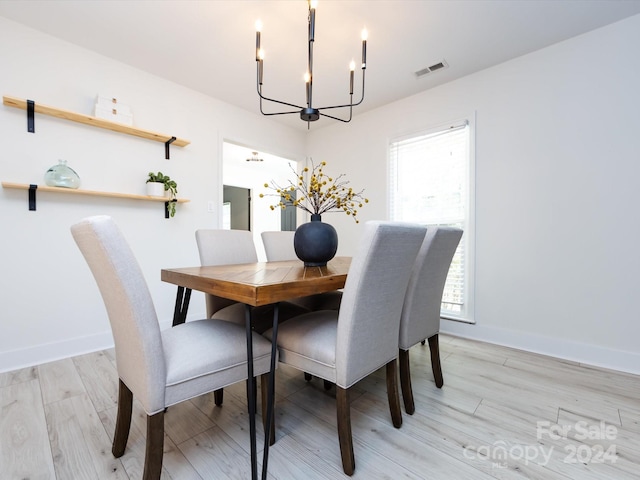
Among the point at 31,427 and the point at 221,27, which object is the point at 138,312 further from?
the point at 221,27

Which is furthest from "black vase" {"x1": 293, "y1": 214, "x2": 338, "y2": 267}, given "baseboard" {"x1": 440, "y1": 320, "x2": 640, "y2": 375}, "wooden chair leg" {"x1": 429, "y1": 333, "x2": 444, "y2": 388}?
"baseboard" {"x1": 440, "y1": 320, "x2": 640, "y2": 375}

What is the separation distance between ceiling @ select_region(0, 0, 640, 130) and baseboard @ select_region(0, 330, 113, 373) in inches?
92.7

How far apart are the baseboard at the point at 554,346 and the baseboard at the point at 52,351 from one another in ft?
10.2

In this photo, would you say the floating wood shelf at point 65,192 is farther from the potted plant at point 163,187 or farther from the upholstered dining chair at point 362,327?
the upholstered dining chair at point 362,327

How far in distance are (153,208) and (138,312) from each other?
2142 mm

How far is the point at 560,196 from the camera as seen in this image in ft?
7.42

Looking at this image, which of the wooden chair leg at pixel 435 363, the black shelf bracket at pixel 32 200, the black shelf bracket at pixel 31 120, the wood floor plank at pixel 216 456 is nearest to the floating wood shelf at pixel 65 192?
the black shelf bracket at pixel 32 200

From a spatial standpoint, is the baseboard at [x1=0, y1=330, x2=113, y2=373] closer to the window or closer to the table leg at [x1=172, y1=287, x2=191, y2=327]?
the table leg at [x1=172, y1=287, x2=191, y2=327]

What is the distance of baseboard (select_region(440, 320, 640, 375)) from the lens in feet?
6.58

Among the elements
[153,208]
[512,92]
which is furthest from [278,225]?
[512,92]

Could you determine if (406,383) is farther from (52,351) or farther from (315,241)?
(52,351)

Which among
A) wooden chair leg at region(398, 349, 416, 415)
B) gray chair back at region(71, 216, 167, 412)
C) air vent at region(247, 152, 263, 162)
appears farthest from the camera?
air vent at region(247, 152, 263, 162)

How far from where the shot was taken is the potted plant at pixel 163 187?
257cm

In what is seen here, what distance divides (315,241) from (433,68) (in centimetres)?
210
